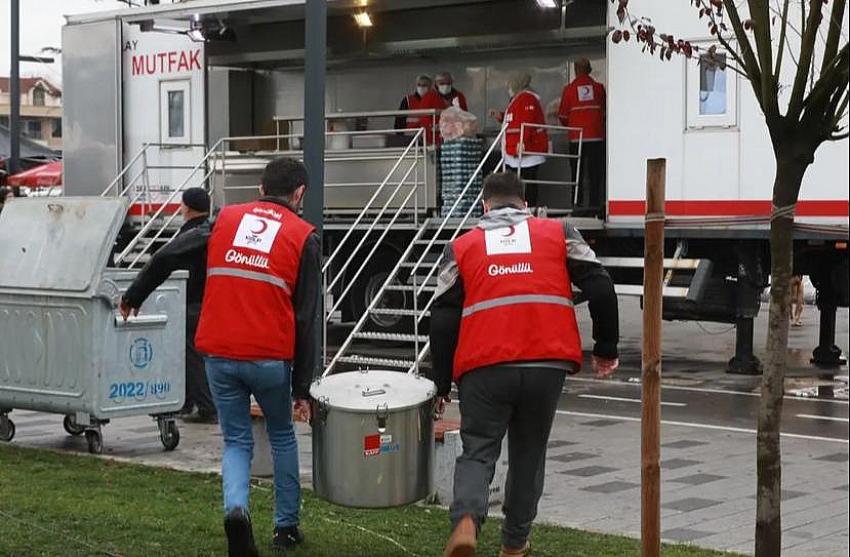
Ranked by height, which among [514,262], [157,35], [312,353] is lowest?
[312,353]

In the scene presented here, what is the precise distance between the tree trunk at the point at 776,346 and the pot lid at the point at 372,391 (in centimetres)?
168

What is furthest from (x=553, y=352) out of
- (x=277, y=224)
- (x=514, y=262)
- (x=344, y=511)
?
(x=344, y=511)

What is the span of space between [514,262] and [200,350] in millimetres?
1542

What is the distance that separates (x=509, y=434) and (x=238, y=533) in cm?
125

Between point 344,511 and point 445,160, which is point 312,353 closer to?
point 344,511

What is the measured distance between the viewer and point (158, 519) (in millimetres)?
7691

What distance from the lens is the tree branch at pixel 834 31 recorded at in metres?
5.35

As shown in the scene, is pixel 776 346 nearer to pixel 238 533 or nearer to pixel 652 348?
pixel 652 348

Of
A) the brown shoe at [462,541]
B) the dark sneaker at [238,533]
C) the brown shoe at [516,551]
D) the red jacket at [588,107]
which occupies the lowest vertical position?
the brown shoe at [516,551]

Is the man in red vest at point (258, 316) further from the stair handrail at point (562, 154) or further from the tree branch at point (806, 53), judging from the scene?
the stair handrail at point (562, 154)

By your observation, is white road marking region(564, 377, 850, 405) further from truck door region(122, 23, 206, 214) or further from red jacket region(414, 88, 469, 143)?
truck door region(122, 23, 206, 214)

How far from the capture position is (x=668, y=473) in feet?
32.5

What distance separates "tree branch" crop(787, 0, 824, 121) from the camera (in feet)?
17.7

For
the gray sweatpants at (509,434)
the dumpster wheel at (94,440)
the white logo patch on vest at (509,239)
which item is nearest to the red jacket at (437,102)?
the dumpster wheel at (94,440)
